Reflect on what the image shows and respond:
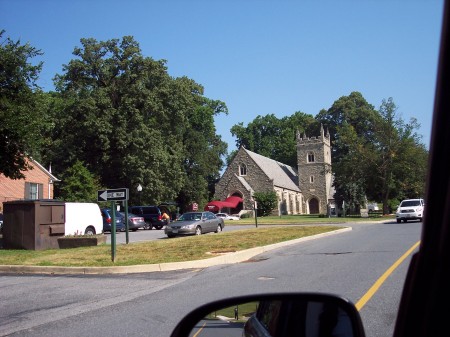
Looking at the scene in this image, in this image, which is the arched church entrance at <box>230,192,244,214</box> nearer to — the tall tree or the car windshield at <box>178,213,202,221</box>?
the tall tree

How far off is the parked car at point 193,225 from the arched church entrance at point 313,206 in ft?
200

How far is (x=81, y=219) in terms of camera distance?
23.0 meters

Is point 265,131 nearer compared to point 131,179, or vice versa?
point 131,179

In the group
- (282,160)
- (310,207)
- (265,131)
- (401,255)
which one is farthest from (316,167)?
(401,255)

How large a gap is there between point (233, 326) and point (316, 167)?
277 ft

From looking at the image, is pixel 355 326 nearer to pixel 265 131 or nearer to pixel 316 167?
pixel 316 167

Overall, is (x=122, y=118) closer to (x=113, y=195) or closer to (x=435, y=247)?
(x=113, y=195)

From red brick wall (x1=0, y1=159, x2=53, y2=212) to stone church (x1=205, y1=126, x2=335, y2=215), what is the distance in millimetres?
27213

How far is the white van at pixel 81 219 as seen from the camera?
2187 cm

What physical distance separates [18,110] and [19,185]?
20405 millimetres

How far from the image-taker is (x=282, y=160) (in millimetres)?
104750

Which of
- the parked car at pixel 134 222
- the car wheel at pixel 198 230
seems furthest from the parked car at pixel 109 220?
the car wheel at pixel 198 230

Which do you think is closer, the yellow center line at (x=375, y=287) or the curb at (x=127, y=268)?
the yellow center line at (x=375, y=287)

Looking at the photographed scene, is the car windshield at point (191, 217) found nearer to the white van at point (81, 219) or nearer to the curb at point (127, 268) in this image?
the white van at point (81, 219)
